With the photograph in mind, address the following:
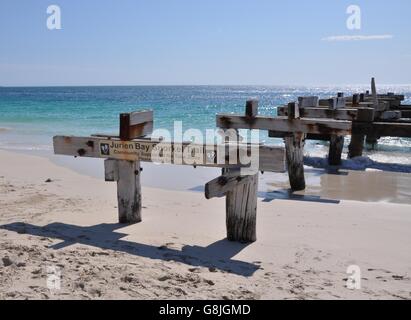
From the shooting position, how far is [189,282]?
407 centimetres

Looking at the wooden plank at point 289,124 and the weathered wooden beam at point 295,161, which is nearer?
the wooden plank at point 289,124

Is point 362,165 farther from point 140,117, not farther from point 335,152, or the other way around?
point 140,117

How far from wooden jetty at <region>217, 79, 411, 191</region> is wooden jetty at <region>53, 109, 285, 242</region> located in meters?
3.76

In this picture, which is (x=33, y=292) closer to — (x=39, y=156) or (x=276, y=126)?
(x=276, y=126)

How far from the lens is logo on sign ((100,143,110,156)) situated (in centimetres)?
582

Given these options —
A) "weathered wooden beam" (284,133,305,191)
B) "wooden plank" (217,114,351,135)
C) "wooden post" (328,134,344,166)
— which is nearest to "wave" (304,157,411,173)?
"wooden post" (328,134,344,166)

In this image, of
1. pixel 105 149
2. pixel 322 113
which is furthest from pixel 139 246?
pixel 322 113

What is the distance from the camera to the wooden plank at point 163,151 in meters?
5.00

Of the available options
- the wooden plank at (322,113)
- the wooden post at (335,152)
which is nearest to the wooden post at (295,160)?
the wooden plank at (322,113)

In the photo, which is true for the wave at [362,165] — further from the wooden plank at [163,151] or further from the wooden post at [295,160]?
the wooden plank at [163,151]

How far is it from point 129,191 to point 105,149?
61 cm

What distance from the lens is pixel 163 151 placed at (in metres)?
5.48

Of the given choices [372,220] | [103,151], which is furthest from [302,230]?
[103,151]

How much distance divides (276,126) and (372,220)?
3201mm
